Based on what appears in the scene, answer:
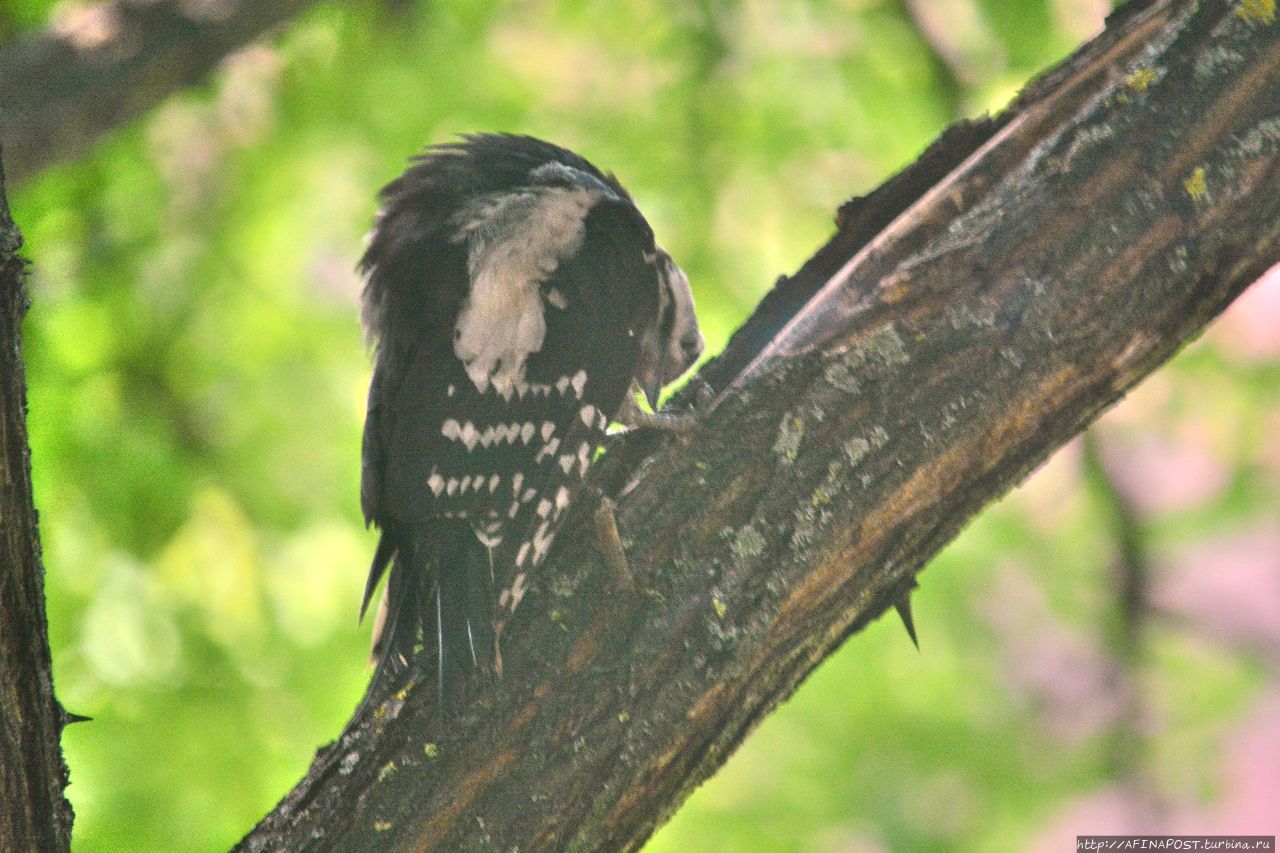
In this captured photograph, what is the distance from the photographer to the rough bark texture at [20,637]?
1509 mm

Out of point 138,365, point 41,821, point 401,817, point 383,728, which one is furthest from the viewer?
point 138,365

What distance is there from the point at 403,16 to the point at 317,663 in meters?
2.08

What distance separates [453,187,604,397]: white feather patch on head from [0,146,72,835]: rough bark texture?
90 cm

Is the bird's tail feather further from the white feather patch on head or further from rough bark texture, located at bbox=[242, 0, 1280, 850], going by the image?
the white feather patch on head

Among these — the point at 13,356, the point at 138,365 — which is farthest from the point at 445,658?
the point at 138,365

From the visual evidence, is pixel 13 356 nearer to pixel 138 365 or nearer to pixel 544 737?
pixel 544 737

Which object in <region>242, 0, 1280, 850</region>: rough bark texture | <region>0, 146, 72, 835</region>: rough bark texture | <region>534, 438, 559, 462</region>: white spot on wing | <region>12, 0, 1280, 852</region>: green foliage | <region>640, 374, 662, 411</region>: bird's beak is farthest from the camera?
<region>12, 0, 1280, 852</region>: green foliage

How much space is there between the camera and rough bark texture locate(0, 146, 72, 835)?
151 centimetres

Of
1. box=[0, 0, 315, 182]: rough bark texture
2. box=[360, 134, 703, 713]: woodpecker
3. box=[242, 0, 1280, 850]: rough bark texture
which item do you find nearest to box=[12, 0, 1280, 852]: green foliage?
box=[0, 0, 315, 182]: rough bark texture

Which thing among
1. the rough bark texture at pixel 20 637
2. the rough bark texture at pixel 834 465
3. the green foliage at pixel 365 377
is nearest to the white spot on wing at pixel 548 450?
the rough bark texture at pixel 834 465

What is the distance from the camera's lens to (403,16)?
385 centimetres

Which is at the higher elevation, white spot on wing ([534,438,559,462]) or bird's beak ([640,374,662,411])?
bird's beak ([640,374,662,411])

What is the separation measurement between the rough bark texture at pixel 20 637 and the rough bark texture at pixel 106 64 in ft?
6.46

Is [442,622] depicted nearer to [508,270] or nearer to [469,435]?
[469,435]
